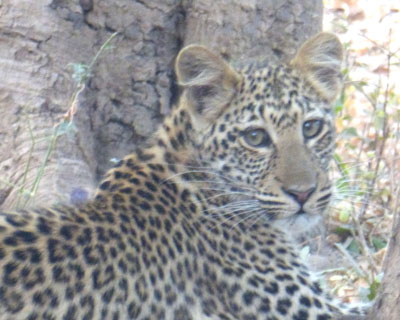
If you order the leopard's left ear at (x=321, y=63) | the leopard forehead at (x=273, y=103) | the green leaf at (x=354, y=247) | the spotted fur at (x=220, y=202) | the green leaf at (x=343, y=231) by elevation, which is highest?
the leopard's left ear at (x=321, y=63)

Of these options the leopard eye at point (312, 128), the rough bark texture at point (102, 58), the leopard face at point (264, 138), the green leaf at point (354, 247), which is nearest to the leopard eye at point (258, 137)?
the leopard face at point (264, 138)

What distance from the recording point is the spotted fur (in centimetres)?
506

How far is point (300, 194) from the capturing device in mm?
5496

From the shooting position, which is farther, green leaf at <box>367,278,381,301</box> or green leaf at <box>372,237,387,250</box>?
green leaf at <box>372,237,387,250</box>

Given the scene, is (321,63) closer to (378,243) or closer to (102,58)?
(102,58)

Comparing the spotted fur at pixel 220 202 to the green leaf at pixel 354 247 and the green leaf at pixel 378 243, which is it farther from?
the green leaf at pixel 378 243

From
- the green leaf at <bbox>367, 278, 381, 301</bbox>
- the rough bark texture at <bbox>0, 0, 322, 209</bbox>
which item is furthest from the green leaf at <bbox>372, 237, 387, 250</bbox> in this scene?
the green leaf at <bbox>367, 278, 381, 301</bbox>

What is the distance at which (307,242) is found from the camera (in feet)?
27.2

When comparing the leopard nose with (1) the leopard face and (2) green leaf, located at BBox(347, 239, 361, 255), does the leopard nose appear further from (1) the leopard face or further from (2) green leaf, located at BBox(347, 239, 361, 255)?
(2) green leaf, located at BBox(347, 239, 361, 255)

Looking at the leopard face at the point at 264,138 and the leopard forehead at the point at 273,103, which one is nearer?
the leopard face at the point at 264,138

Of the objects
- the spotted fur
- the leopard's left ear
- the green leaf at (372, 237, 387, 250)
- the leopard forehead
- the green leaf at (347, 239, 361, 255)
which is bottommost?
the green leaf at (347, 239, 361, 255)

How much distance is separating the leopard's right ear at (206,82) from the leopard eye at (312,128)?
54 cm

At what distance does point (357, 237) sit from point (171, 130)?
3029 millimetres

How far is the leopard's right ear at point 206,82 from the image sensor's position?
5727mm
